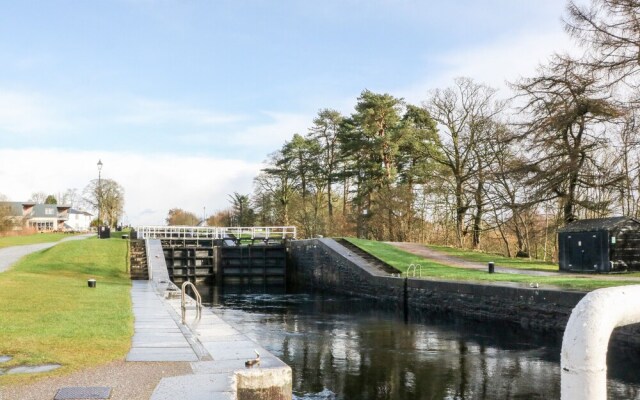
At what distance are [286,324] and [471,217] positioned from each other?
928 inches

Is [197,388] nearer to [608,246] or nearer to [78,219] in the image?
[608,246]

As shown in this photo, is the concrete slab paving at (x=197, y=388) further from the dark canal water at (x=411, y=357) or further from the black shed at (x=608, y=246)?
the black shed at (x=608, y=246)

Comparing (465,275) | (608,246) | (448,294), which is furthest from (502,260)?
(448,294)

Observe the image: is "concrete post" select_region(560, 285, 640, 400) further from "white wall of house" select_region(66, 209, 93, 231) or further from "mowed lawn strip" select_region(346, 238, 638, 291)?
"white wall of house" select_region(66, 209, 93, 231)

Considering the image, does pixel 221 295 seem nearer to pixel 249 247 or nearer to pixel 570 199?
pixel 249 247

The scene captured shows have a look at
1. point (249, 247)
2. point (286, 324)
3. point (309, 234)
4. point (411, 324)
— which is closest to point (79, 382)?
point (286, 324)

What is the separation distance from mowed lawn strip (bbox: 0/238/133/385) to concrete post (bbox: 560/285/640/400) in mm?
6239

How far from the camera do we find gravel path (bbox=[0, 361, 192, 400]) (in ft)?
21.2

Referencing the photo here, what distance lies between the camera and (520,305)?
16594mm

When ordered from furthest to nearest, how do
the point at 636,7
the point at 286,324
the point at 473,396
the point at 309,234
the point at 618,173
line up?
the point at 309,234
the point at 618,173
the point at 636,7
the point at 286,324
the point at 473,396

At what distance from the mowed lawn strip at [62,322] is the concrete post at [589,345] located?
6239 millimetres

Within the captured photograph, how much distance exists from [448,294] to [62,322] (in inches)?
494

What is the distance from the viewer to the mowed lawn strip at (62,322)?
8359 millimetres

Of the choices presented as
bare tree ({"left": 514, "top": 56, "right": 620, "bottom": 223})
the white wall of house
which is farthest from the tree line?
the white wall of house
